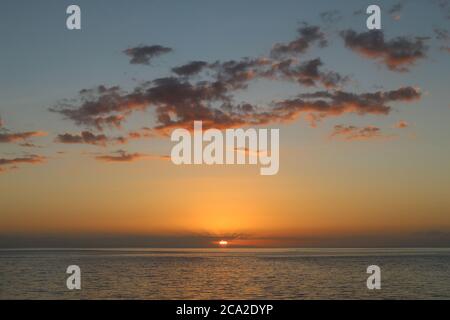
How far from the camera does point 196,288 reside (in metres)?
70.6

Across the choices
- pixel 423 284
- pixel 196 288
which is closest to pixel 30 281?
pixel 196 288

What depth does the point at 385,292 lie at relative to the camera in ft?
212

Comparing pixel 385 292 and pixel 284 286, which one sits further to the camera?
pixel 284 286
